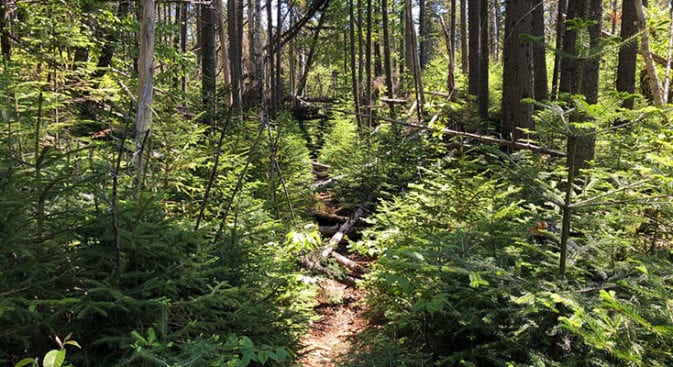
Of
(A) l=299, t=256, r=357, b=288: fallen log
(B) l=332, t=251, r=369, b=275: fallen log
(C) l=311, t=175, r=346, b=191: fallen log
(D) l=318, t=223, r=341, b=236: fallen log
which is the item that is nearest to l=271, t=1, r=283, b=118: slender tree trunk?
(C) l=311, t=175, r=346, b=191: fallen log

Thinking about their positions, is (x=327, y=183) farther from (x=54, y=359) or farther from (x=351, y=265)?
(x=54, y=359)

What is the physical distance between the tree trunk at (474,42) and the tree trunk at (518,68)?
12.2ft

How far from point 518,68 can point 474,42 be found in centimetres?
434

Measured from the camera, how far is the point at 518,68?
8.06m

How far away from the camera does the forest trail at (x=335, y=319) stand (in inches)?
164

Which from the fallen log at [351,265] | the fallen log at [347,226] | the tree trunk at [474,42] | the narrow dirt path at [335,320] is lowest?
the narrow dirt path at [335,320]

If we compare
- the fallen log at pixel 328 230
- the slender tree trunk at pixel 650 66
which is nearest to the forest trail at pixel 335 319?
the fallen log at pixel 328 230

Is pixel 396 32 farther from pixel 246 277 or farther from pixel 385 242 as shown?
pixel 246 277

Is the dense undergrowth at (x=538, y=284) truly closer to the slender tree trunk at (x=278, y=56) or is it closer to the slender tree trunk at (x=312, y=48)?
the slender tree trunk at (x=278, y=56)

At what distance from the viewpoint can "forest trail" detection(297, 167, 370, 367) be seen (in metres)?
4.16

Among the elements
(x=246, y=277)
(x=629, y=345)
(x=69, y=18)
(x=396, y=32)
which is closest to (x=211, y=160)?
(x=246, y=277)

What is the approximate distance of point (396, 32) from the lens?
886 inches

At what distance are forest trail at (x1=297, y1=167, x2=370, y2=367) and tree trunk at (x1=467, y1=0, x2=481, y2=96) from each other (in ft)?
28.6

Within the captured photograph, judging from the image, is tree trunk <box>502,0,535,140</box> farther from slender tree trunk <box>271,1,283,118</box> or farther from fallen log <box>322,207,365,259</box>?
slender tree trunk <box>271,1,283,118</box>
